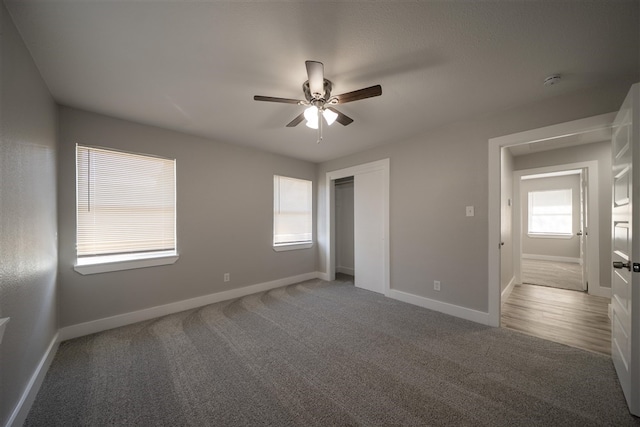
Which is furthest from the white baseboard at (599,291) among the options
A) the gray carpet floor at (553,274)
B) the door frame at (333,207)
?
the door frame at (333,207)

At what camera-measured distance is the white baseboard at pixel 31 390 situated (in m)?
1.43

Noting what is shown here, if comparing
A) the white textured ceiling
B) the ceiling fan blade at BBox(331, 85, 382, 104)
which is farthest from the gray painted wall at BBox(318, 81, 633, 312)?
the ceiling fan blade at BBox(331, 85, 382, 104)

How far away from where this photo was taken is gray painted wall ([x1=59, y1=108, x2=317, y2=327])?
2498mm

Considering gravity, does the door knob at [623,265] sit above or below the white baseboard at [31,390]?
above

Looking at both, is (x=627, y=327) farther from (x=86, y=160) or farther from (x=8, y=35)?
(x=86, y=160)

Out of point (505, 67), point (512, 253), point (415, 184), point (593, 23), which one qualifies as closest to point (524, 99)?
point (505, 67)

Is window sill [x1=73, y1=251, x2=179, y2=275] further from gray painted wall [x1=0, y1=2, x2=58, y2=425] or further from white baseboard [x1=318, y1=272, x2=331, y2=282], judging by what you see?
white baseboard [x1=318, y1=272, x2=331, y2=282]

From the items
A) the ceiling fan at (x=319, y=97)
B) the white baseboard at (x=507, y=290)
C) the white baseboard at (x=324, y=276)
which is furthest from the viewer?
the white baseboard at (x=324, y=276)

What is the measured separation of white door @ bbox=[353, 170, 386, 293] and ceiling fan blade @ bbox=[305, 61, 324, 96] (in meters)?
2.38

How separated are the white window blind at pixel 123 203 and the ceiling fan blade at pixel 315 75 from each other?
2393 mm

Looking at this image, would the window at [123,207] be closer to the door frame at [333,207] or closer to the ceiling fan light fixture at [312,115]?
the ceiling fan light fixture at [312,115]

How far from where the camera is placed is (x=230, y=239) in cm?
368

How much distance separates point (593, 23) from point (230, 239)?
4091 millimetres

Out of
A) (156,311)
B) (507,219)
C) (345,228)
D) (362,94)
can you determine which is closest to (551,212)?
(507,219)
